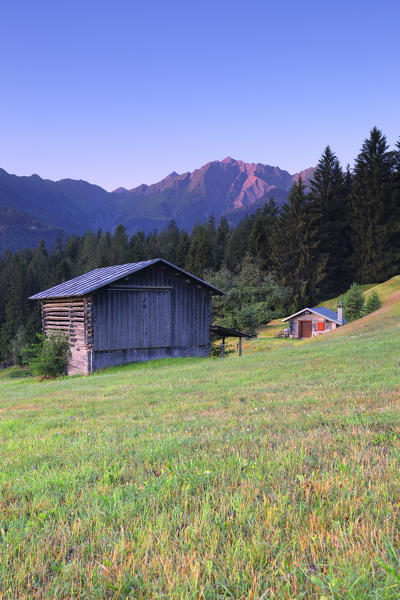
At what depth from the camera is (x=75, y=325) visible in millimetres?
26719

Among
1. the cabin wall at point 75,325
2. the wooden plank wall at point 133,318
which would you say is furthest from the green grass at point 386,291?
the cabin wall at point 75,325

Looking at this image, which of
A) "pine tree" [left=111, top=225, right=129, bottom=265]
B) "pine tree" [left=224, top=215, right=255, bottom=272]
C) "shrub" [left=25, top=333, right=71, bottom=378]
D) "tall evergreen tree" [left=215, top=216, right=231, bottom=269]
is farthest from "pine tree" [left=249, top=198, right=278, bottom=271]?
"shrub" [left=25, top=333, right=71, bottom=378]

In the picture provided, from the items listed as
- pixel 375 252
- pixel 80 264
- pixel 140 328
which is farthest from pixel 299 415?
pixel 80 264

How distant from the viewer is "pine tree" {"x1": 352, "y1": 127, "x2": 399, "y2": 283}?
72.2m

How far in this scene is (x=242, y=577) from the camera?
2.04 metres

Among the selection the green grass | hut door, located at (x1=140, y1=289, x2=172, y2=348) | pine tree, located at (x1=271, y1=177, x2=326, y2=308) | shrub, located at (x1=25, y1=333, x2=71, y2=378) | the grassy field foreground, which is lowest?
shrub, located at (x1=25, y1=333, x2=71, y2=378)

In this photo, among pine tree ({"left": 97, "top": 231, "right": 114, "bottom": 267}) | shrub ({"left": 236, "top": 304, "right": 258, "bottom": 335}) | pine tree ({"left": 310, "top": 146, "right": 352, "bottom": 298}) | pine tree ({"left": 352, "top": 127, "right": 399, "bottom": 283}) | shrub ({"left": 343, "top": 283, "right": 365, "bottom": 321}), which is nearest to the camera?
shrub ({"left": 343, "top": 283, "right": 365, "bottom": 321})

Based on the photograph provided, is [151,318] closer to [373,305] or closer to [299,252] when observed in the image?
[373,305]

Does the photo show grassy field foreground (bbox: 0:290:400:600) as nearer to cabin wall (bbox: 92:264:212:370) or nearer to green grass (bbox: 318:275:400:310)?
cabin wall (bbox: 92:264:212:370)

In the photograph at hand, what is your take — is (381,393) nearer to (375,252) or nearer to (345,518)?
(345,518)

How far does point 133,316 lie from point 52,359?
22.0 ft

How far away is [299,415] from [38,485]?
12.5 ft

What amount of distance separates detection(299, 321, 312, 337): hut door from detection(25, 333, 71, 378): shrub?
36.5 metres

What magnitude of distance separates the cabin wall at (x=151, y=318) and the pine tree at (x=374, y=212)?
54.1 m
